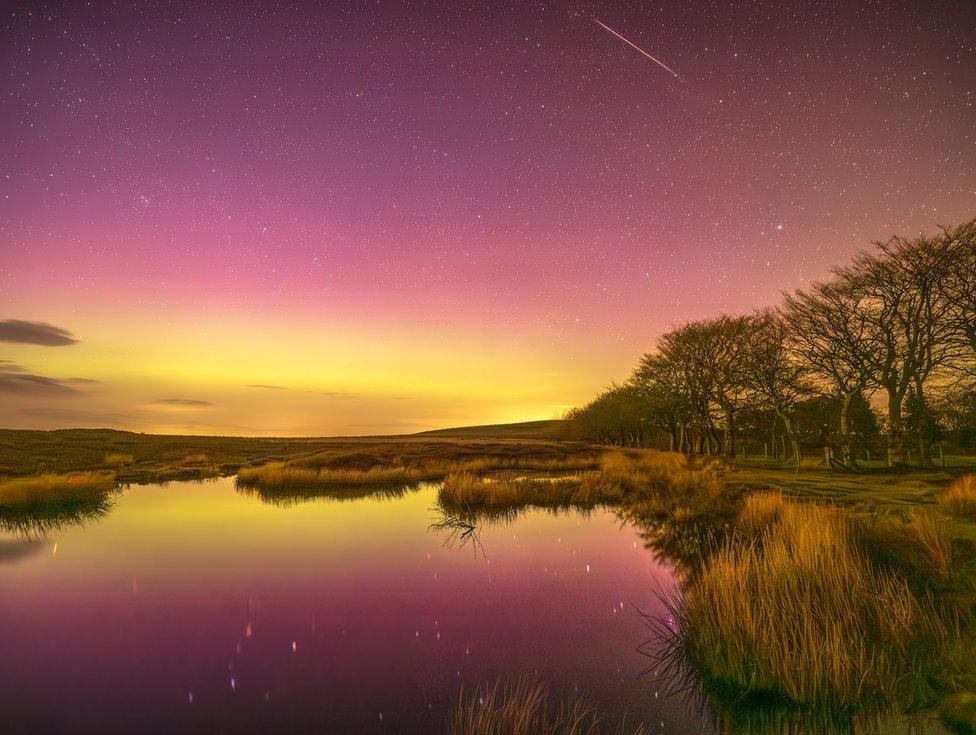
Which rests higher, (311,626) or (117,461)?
(117,461)

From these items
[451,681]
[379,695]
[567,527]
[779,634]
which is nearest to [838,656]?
[779,634]

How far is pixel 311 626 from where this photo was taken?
8.97 metres

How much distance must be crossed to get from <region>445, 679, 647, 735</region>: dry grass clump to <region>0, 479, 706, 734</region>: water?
0.98 ft

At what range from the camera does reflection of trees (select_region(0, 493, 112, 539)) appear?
1689 cm

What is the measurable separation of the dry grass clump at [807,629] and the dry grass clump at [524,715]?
169 cm

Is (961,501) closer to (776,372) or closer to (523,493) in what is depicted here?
(523,493)

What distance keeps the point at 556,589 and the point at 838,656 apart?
19.6ft

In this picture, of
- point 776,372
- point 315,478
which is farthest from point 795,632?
point 776,372

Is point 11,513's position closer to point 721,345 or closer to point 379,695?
point 379,695

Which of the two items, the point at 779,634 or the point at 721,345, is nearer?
the point at 779,634

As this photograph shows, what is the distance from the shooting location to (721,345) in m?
48.5

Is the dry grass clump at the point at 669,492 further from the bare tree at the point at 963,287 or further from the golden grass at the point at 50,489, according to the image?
the golden grass at the point at 50,489

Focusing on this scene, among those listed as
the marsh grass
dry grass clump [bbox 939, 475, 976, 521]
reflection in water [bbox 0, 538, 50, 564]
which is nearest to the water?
reflection in water [bbox 0, 538, 50, 564]

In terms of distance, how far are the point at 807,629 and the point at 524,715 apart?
11.2 ft
